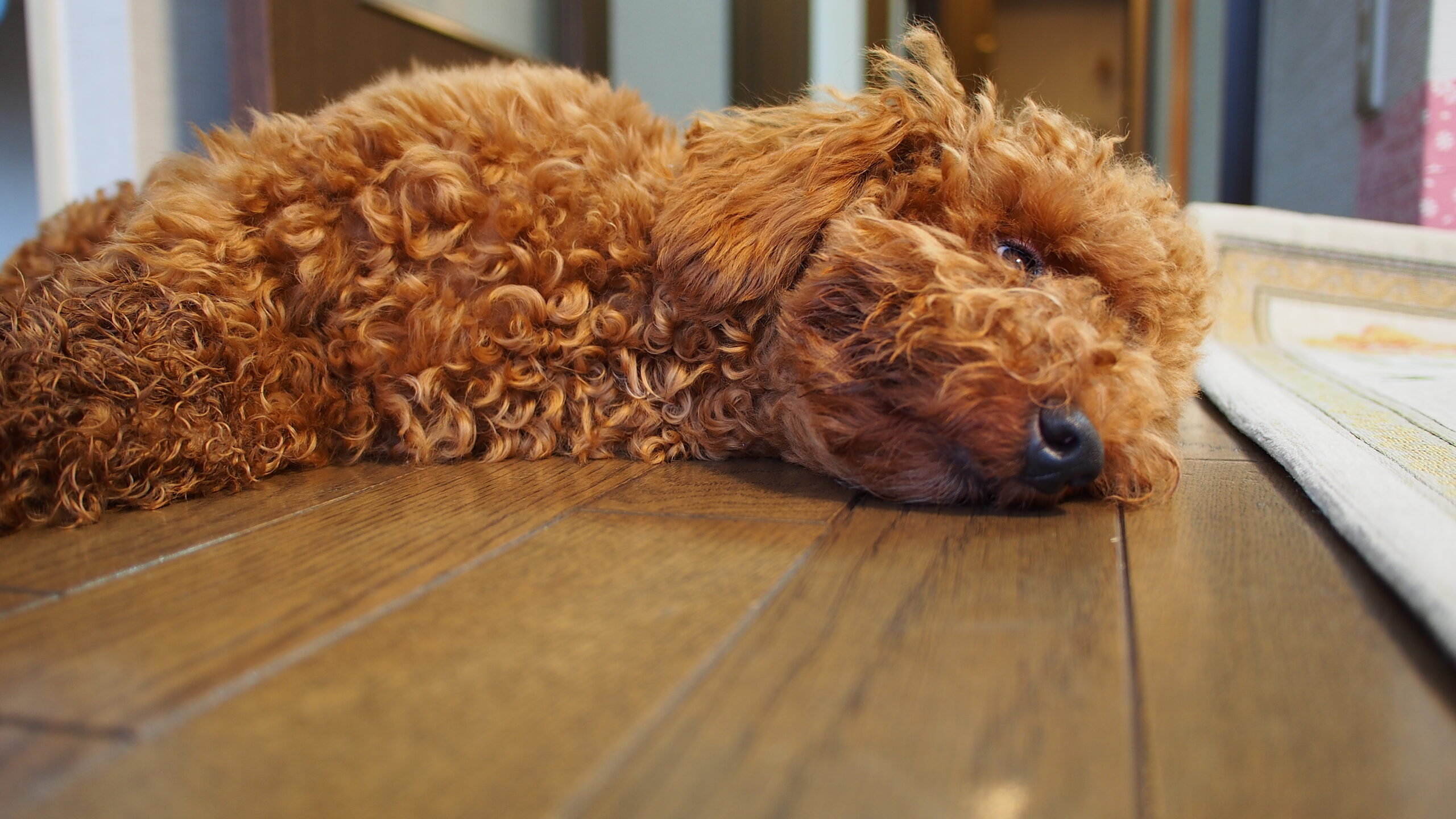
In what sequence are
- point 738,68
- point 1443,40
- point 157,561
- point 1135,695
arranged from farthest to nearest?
point 738,68 < point 1443,40 < point 157,561 < point 1135,695

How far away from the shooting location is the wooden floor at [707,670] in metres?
0.60

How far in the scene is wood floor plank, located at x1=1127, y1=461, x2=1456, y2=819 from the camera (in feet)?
2.00

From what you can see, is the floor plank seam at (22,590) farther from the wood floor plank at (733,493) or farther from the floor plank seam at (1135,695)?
the floor plank seam at (1135,695)

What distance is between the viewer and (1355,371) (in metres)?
2.66

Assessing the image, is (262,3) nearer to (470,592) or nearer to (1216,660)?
(470,592)

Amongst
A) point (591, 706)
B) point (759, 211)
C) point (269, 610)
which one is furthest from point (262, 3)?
point (591, 706)

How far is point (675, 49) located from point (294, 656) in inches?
168

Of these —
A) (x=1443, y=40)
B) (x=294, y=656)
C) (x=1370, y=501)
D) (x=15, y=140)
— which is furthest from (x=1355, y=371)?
(x=15, y=140)

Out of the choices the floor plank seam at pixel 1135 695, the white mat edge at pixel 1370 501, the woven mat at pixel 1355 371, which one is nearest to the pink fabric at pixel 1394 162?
the woven mat at pixel 1355 371

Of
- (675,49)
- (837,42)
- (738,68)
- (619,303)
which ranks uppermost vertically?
(837,42)

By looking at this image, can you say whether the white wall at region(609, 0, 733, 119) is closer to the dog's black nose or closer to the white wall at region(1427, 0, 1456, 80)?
the white wall at region(1427, 0, 1456, 80)

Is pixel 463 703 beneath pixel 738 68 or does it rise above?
beneath

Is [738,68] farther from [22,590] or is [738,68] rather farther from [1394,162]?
[22,590]

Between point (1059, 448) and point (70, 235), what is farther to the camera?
point (70, 235)
